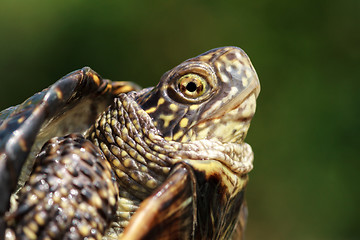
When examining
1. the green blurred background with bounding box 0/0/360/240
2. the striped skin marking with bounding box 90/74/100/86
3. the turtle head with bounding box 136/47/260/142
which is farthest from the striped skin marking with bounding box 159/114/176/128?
the green blurred background with bounding box 0/0/360/240

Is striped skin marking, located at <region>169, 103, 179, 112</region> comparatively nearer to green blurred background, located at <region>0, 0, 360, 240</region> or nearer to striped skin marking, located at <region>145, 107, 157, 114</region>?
striped skin marking, located at <region>145, 107, 157, 114</region>

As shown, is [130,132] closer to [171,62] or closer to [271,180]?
[271,180]

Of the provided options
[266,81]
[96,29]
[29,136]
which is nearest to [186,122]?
[29,136]

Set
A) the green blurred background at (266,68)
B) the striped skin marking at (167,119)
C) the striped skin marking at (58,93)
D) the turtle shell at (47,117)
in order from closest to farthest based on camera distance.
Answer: the turtle shell at (47,117), the striped skin marking at (58,93), the striped skin marking at (167,119), the green blurred background at (266,68)

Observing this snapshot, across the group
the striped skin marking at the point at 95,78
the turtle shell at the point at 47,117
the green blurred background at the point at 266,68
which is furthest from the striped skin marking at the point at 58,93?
the green blurred background at the point at 266,68

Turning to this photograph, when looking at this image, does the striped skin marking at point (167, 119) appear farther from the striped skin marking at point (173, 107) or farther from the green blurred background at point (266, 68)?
the green blurred background at point (266, 68)

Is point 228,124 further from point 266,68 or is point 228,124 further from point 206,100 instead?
point 266,68

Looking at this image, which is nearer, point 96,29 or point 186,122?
point 186,122
